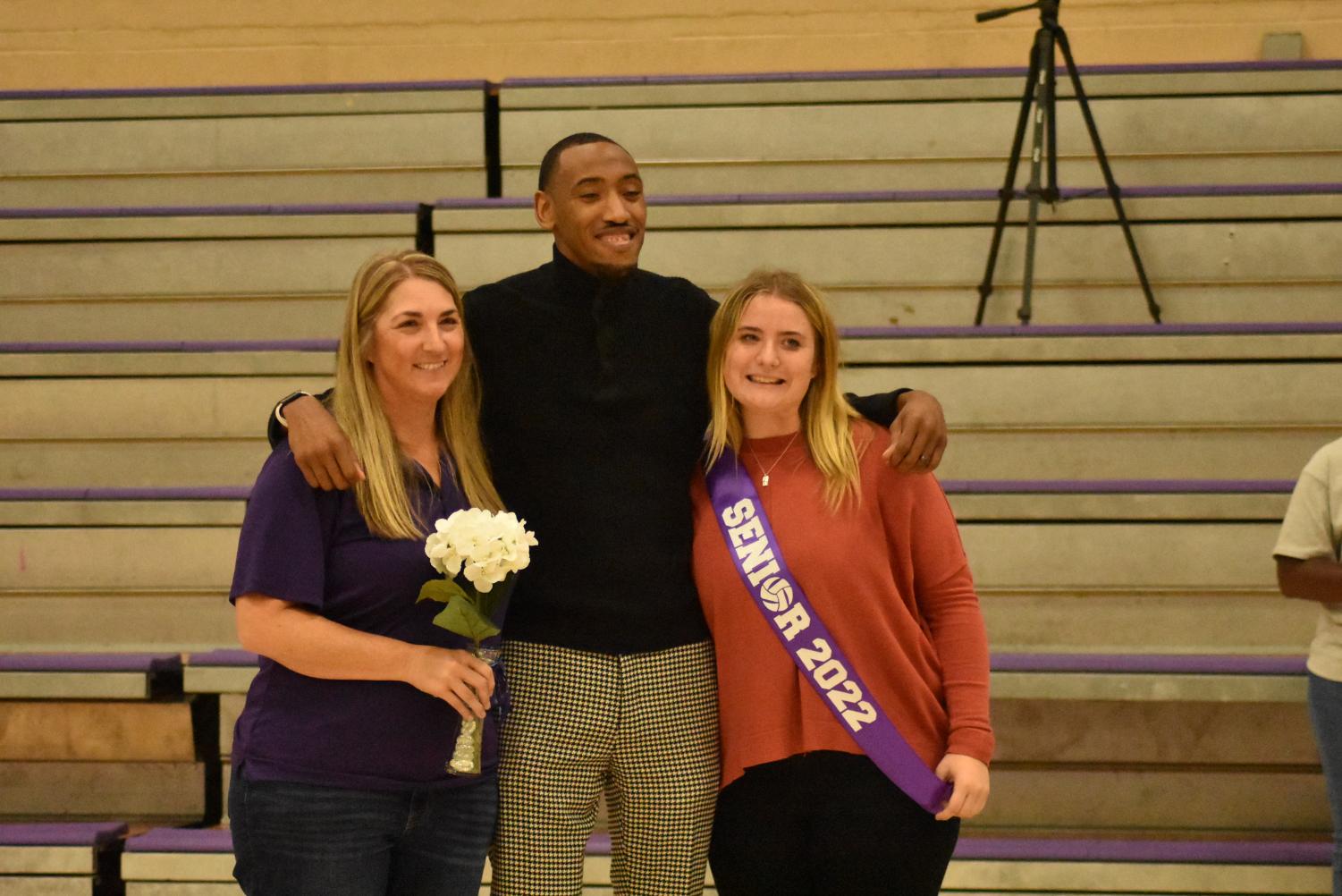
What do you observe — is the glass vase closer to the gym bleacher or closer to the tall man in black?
the tall man in black

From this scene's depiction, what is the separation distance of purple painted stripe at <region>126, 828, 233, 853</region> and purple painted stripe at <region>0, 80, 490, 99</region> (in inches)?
97.2

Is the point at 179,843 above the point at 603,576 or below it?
below

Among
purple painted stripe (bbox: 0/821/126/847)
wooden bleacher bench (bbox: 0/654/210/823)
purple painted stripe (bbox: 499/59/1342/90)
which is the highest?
purple painted stripe (bbox: 499/59/1342/90)

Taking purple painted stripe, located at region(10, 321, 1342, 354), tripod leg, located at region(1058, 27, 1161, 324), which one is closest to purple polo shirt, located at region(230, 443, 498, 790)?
purple painted stripe, located at region(10, 321, 1342, 354)

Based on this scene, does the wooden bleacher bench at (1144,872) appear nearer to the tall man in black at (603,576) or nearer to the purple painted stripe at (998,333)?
the tall man in black at (603,576)

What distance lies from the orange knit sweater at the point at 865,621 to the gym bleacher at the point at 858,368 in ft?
2.80

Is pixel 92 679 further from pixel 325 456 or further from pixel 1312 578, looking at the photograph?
pixel 1312 578

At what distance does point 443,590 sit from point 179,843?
1.33 metres

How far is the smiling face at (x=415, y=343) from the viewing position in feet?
5.48

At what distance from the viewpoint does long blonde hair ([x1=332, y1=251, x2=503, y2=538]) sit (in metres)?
1.62

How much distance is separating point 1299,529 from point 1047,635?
723mm

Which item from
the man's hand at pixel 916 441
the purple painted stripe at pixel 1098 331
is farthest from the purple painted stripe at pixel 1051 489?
the man's hand at pixel 916 441

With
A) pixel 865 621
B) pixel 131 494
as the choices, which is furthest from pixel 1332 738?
pixel 131 494

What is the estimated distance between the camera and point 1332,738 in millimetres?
2221
